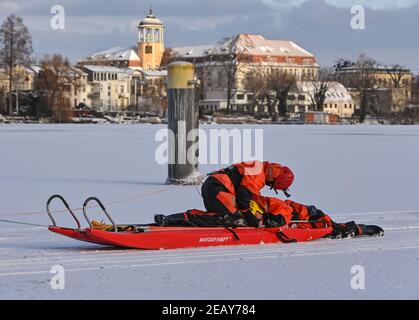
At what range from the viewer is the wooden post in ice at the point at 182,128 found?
20047 mm

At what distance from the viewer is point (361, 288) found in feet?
27.8

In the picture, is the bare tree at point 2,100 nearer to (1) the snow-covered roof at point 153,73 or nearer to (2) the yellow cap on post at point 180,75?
(1) the snow-covered roof at point 153,73

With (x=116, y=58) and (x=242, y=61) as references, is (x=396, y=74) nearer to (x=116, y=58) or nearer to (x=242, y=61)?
(x=242, y=61)

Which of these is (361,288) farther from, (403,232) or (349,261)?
(403,232)

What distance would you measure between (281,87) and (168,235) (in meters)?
106

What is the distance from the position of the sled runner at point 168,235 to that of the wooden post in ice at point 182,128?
870cm

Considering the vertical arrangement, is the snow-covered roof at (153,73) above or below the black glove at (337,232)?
above

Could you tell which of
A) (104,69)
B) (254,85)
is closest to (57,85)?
(254,85)

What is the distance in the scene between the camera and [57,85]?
9094 cm

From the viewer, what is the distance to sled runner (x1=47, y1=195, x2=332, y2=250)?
10547 mm

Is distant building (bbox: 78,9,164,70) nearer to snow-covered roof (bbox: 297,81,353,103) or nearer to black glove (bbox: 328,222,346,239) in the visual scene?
snow-covered roof (bbox: 297,81,353,103)

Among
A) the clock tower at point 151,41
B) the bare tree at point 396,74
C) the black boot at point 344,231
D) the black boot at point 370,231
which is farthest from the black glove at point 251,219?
the clock tower at point 151,41
